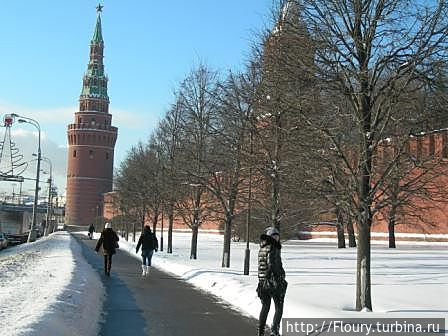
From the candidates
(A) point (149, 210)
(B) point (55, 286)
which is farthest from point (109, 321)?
(A) point (149, 210)

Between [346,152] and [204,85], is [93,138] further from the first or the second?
[346,152]

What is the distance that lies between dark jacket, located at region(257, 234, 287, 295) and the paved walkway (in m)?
1.19

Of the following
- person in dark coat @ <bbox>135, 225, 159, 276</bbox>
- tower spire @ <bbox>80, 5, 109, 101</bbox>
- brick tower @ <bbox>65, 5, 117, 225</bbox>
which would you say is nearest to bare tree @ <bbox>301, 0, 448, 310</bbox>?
person in dark coat @ <bbox>135, 225, 159, 276</bbox>

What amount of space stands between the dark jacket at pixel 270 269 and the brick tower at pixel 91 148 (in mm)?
120694

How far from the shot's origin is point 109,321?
10883 mm

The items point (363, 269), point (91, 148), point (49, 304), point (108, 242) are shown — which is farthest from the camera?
point (91, 148)

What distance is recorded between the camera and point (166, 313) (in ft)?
39.9

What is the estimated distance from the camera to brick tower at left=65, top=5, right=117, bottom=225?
131625mm

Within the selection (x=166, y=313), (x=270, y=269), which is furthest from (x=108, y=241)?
(x=270, y=269)

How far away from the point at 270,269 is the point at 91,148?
128580 millimetres

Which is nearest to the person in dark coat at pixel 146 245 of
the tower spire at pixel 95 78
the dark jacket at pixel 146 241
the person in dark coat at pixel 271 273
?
the dark jacket at pixel 146 241

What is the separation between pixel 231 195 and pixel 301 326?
555 inches

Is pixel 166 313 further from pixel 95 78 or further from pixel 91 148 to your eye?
pixel 95 78

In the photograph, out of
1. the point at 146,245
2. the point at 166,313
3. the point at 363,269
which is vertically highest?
the point at 146,245
